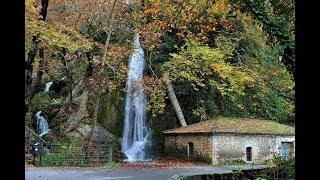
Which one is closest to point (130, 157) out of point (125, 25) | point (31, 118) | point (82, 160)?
point (82, 160)

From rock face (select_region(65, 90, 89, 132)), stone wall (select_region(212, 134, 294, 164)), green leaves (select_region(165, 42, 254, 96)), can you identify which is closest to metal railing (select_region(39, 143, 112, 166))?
rock face (select_region(65, 90, 89, 132))

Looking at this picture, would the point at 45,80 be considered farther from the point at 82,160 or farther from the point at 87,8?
the point at 82,160

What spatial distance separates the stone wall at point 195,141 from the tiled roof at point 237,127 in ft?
1.11

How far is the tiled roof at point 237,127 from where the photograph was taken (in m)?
18.4

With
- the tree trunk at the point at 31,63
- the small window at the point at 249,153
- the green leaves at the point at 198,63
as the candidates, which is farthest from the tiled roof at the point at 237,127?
the tree trunk at the point at 31,63

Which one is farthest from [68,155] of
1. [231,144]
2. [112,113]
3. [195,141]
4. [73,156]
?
[231,144]

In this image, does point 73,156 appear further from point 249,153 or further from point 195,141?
point 249,153

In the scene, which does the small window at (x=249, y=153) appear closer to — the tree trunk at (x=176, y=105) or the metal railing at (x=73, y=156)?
the tree trunk at (x=176, y=105)

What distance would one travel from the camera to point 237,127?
18953 mm

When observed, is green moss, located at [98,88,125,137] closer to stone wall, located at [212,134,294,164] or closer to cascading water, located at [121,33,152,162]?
cascading water, located at [121,33,152,162]

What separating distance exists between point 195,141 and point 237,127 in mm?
2420

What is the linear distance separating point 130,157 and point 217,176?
8187 millimetres

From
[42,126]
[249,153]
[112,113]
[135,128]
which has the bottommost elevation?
[249,153]
